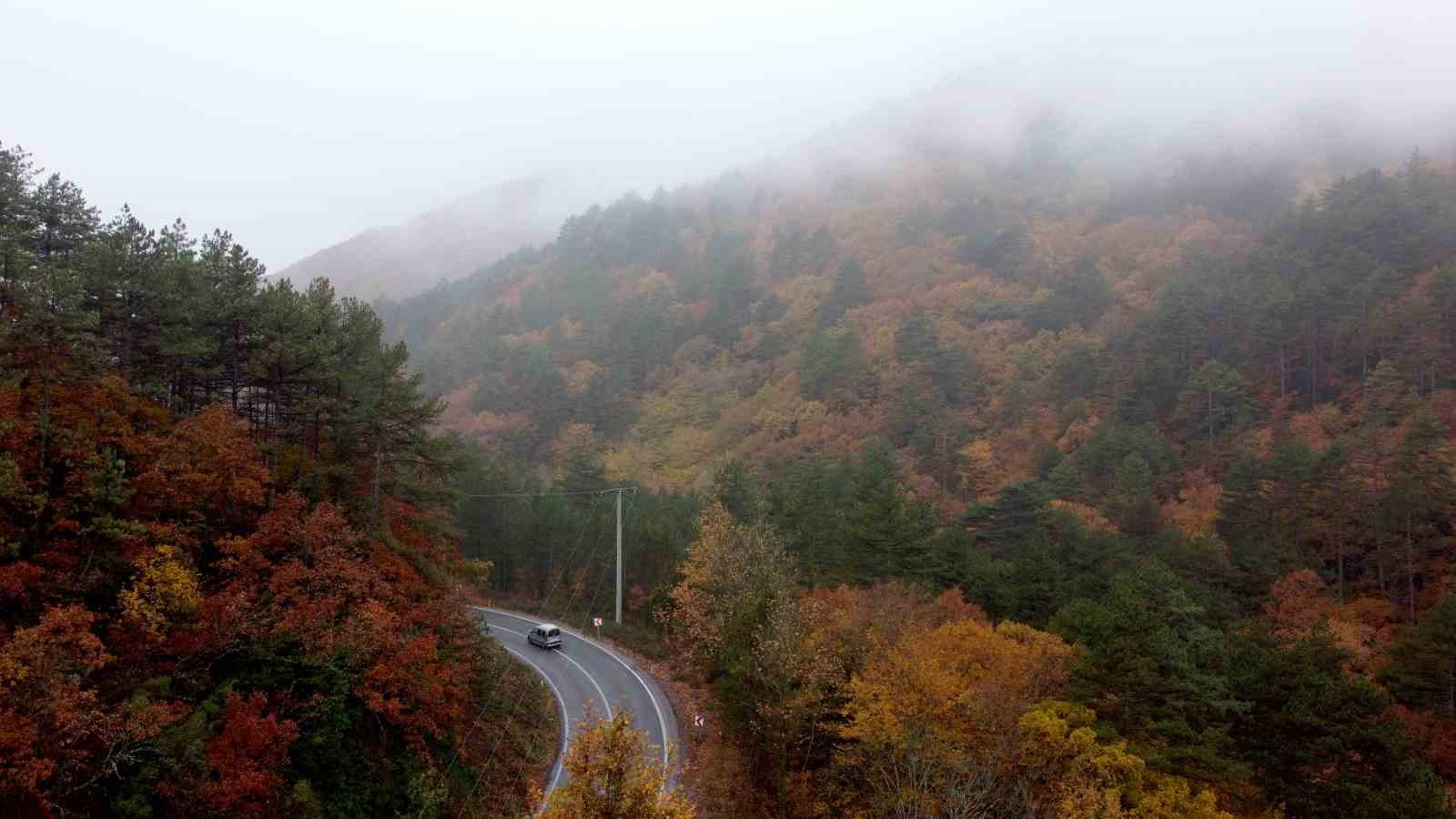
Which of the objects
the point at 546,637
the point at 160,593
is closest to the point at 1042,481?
the point at 546,637

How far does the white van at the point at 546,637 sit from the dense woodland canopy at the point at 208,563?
945 centimetres

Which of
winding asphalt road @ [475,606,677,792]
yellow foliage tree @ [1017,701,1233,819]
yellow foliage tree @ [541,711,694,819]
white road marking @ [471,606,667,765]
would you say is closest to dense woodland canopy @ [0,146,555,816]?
winding asphalt road @ [475,606,677,792]

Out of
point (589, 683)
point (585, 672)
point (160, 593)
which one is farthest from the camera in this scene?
point (585, 672)

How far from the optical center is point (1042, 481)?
45125 millimetres

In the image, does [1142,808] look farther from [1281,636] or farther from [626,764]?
[626,764]

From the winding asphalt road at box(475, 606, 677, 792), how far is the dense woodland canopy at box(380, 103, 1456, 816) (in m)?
3.06

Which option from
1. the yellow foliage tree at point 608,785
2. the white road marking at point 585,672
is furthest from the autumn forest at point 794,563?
the white road marking at point 585,672

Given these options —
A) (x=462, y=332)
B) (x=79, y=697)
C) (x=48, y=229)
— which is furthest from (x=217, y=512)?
(x=462, y=332)

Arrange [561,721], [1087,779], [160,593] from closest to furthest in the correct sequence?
1. [160,593]
2. [1087,779]
3. [561,721]

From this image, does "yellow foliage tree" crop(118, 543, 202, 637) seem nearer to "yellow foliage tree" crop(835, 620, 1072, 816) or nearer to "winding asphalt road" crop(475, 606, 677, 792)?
"winding asphalt road" crop(475, 606, 677, 792)

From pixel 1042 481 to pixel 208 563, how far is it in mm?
41109

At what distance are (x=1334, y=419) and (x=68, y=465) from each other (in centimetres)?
5753

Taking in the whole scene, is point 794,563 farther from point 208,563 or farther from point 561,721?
point 208,563

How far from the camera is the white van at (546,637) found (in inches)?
1515
